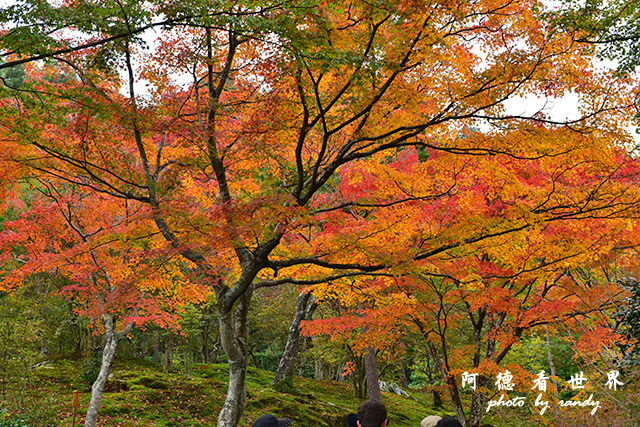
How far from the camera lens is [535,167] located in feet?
26.2

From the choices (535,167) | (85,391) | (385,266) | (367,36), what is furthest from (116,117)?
(85,391)

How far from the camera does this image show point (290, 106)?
6.38 metres

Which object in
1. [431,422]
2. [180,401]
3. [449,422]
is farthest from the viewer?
[180,401]

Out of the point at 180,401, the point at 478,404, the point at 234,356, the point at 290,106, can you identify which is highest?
the point at 290,106

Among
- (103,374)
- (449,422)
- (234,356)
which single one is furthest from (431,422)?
(103,374)

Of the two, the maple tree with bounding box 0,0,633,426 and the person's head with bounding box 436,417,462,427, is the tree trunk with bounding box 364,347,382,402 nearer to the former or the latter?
the maple tree with bounding box 0,0,633,426

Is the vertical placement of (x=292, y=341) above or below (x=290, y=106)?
below

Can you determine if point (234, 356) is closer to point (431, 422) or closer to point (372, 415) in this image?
point (431, 422)

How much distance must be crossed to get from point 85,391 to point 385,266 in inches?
366

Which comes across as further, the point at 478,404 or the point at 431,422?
the point at 478,404

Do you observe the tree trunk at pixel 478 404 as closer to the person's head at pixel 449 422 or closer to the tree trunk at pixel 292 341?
the tree trunk at pixel 292 341

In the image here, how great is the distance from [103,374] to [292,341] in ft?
20.1

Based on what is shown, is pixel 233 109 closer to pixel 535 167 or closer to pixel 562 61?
pixel 562 61

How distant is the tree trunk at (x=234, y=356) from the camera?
6398mm
